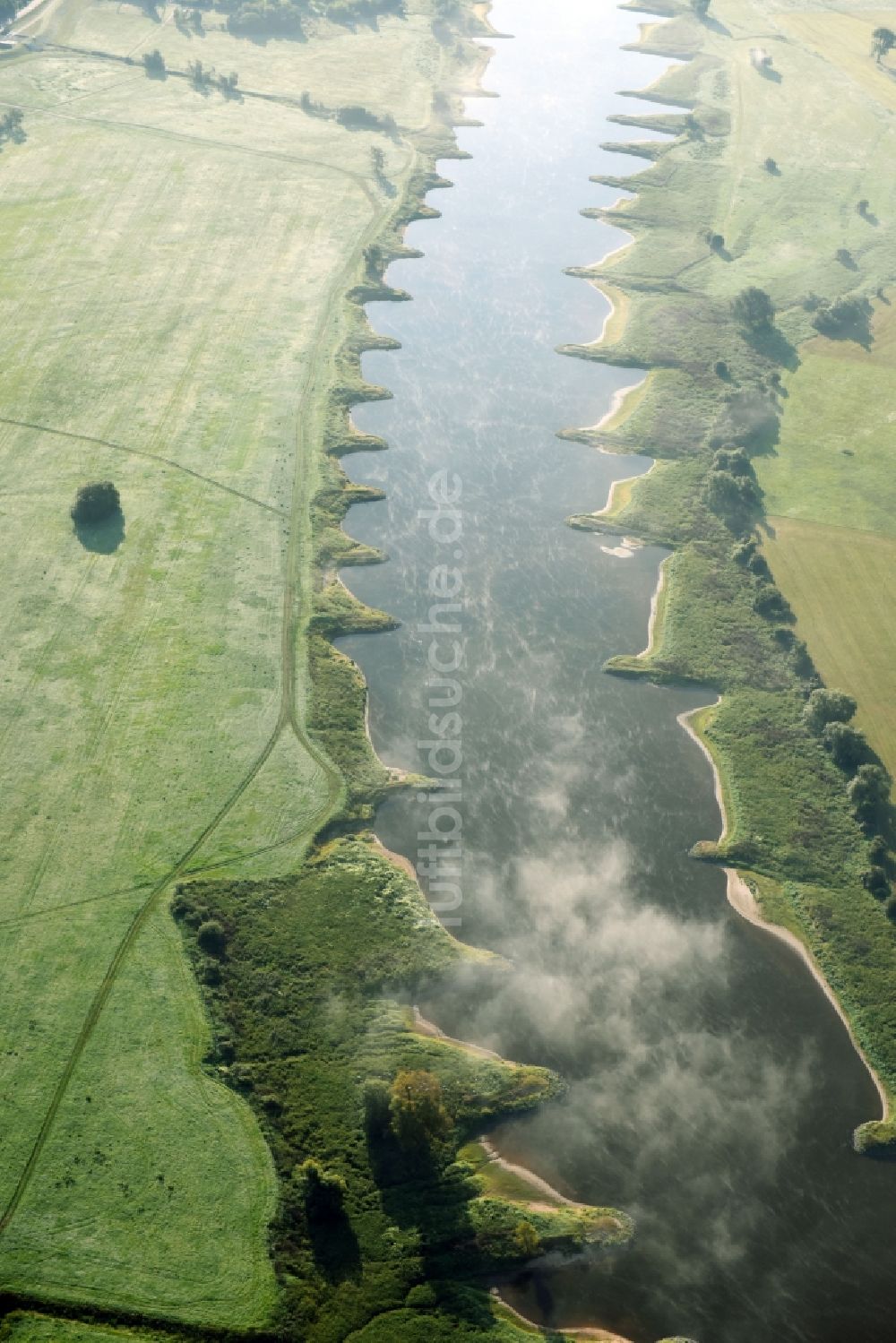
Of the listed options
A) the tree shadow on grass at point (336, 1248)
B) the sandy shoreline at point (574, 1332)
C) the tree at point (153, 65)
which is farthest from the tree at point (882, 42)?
the tree shadow on grass at point (336, 1248)

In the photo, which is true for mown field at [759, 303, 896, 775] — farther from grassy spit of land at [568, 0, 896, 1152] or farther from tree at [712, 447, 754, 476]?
tree at [712, 447, 754, 476]

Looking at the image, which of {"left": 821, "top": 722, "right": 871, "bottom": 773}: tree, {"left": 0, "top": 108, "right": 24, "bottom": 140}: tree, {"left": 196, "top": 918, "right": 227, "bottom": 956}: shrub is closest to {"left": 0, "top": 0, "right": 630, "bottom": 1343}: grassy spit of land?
{"left": 196, "top": 918, "right": 227, "bottom": 956}: shrub

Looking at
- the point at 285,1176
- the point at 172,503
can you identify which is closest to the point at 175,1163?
the point at 285,1176

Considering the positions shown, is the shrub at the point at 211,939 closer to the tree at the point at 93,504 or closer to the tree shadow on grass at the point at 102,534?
the tree shadow on grass at the point at 102,534

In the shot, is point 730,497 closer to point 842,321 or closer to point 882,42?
point 842,321

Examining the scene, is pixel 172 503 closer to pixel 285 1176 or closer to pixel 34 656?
pixel 34 656

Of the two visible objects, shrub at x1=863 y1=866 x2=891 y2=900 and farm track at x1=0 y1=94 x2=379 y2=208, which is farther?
farm track at x1=0 y1=94 x2=379 y2=208

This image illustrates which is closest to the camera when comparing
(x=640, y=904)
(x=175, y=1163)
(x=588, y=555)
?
(x=175, y=1163)
